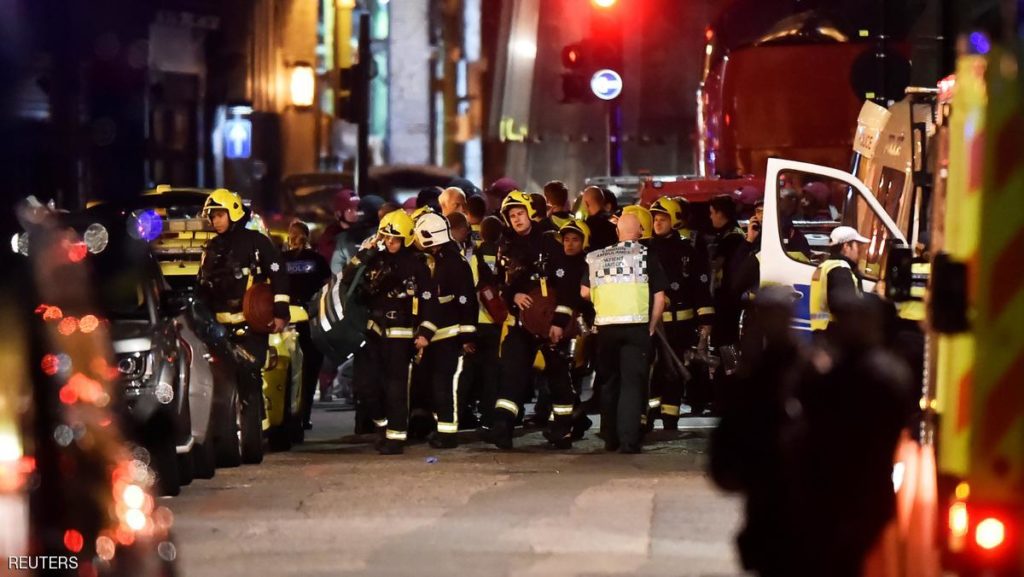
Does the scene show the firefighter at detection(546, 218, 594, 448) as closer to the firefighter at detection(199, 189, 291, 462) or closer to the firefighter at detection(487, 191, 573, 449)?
the firefighter at detection(487, 191, 573, 449)

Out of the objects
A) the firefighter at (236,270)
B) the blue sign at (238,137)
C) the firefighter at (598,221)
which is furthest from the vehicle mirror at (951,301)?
the blue sign at (238,137)

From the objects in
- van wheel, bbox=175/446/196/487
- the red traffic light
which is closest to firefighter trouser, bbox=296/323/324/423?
van wheel, bbox=175/446/196/487

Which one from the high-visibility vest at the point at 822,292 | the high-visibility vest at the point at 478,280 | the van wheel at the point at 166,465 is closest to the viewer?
the van wheel at the point at 166,465

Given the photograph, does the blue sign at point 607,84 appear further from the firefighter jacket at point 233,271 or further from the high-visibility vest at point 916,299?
the high-visibility vest at point 916,299

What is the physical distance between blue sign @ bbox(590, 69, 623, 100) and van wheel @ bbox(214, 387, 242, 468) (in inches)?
397

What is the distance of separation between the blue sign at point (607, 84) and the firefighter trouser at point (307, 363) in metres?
6.94

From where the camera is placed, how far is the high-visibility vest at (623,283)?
51.6 feet

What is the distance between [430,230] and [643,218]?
1.64 meters

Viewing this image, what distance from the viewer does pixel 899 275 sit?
918 centimetres

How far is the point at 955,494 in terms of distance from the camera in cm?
700

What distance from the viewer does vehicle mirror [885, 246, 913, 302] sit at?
30.1 ft

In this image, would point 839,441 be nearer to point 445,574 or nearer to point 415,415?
point 445,574

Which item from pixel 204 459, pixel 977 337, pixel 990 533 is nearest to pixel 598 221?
pixel 204 459

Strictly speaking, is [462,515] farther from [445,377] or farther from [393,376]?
[445,377]
